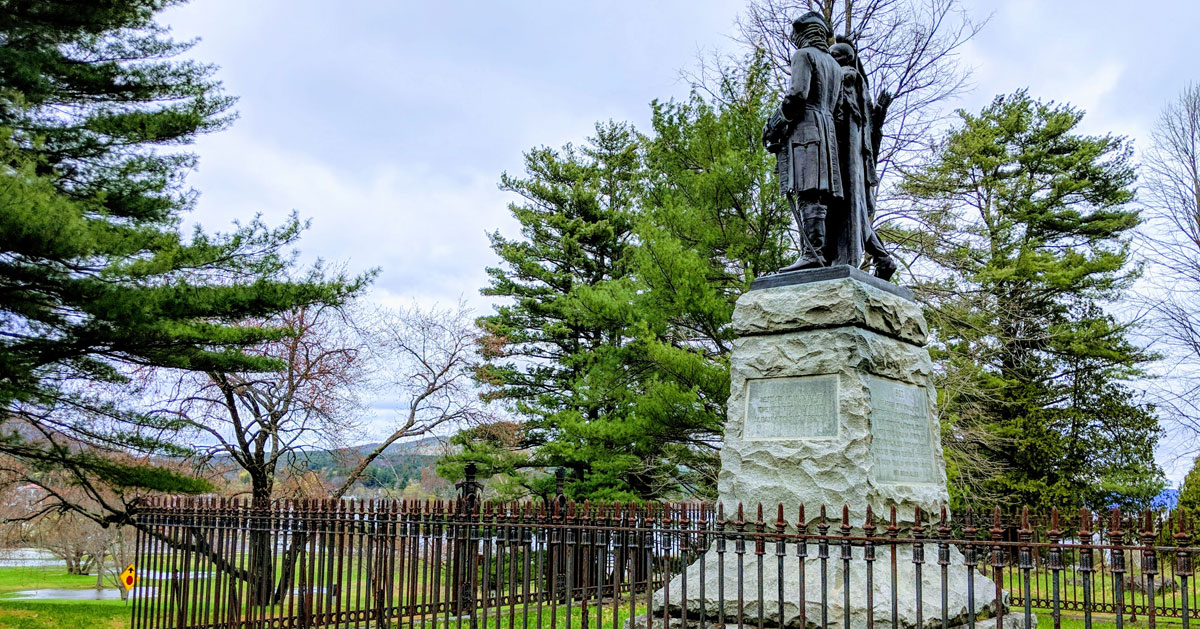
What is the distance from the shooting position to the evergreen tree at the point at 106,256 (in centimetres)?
932

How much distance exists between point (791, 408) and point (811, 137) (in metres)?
2.11

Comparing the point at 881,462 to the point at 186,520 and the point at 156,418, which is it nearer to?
the point at 186,520

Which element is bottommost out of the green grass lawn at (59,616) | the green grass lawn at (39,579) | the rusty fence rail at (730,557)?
the green grass lawn at (39,579)

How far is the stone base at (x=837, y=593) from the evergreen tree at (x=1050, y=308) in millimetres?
13467

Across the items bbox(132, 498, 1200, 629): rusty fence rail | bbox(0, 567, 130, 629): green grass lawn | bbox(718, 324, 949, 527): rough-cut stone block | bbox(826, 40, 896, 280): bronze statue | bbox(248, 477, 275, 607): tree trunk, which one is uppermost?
bbox(826, 40, 896, 280): bronze statue

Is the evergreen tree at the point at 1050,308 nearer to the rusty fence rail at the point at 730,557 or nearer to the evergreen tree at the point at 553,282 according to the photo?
the evergreen tree at the point at 553,282

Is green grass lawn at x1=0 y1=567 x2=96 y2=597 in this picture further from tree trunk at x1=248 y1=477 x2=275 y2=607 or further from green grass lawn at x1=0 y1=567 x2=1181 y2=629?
tree trunk at x1=248 y1=477 x2=275 y2=607

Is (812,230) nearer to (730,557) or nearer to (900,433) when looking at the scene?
(900,433)

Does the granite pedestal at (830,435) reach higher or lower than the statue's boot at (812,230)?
lower

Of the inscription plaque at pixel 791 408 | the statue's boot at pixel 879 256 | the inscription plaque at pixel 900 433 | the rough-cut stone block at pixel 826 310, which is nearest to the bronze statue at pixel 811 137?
the rough-cut stone block at pixel 826 310

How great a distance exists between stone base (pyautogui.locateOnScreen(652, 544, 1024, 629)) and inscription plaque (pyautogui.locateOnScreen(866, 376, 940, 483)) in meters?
0.58

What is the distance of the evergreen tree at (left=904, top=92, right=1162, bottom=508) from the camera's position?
2059cm

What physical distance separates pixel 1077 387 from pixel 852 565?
63.6 ft

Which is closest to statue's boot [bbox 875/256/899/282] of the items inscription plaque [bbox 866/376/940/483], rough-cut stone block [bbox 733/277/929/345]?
rough-cut stone block [bbox 733/277/929/345]
